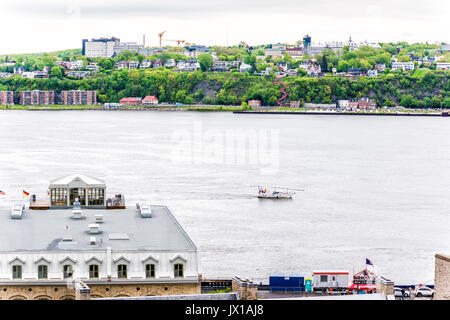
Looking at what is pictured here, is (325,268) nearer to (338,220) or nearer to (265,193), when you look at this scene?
(338,220)

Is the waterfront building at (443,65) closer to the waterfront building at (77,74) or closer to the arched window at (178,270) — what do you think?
the waterfront building at (77,74)

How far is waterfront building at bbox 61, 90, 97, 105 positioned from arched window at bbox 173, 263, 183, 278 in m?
46.2

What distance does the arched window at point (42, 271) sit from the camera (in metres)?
5.24

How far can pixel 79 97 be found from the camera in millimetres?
51812

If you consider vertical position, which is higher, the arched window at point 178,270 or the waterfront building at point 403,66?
the waterfront building at point 403,66

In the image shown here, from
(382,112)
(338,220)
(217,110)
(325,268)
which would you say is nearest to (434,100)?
(382,112)

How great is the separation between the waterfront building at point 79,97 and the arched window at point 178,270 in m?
46.2

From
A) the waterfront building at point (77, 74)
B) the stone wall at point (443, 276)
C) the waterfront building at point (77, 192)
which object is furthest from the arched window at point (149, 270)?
the waterfront building at point (77, 74)

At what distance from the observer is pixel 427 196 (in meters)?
16.9

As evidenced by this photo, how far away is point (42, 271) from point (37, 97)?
48.4m

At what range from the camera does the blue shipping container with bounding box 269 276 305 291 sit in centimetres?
724

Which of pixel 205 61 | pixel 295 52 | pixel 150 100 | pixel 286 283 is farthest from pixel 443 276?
pixel 295 52
